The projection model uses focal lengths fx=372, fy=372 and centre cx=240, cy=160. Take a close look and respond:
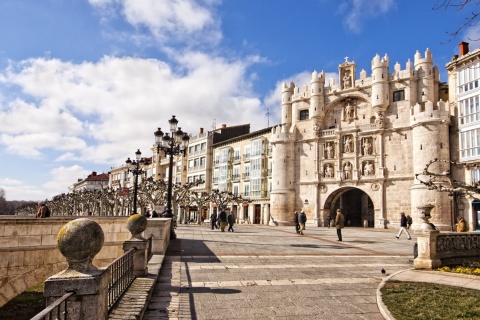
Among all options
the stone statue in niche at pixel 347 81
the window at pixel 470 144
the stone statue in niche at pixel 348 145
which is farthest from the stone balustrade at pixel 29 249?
the stone statue in niche at pixel 347 81

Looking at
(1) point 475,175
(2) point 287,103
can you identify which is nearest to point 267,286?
(1) point 475,175

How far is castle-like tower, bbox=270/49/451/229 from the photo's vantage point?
36.1 metres

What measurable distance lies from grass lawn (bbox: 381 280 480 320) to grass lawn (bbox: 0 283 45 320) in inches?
462

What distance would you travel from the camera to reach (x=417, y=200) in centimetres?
3559

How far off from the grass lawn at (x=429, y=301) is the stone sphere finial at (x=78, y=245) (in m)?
4.43

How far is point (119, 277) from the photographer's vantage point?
561 cm

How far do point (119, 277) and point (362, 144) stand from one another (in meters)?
39.4

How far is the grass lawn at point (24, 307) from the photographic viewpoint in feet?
44.5

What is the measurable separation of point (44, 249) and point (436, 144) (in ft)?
110

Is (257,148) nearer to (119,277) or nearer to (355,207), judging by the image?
(355,207)

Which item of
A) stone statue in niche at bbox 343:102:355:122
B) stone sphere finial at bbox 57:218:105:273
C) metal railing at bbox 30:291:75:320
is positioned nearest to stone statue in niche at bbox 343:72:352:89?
stone statue in niche at bbox 343:102:355:122

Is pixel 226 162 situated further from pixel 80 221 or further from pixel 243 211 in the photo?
pixel 80 221

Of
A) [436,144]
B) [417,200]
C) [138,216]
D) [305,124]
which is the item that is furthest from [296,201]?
[138,216]

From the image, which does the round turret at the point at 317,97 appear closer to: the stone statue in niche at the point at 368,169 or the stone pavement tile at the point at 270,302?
the stone statue in niche at the point at 368,169
